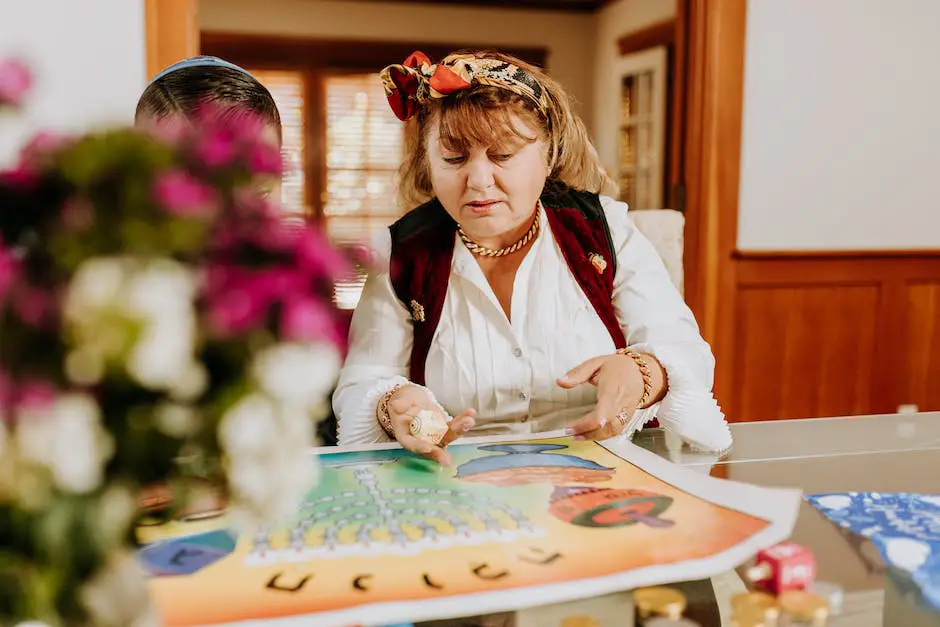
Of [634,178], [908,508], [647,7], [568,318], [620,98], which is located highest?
[647,7]

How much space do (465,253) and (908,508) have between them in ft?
2.32

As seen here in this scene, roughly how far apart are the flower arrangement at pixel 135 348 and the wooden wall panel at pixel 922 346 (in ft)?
10.9

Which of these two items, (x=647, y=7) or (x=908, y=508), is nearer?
(x=908, y=508)

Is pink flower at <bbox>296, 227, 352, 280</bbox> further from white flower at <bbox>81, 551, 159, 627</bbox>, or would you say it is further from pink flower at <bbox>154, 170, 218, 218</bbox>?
white flower at <bbox>81, 551, 159, 627</bbox>

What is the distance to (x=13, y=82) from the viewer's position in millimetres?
317

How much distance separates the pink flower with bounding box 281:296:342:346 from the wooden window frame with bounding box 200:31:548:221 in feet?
19.1

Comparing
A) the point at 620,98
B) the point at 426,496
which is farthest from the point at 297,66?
the point at 426,496

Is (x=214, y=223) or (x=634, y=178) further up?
(x=634, y=178)

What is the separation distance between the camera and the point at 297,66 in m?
6.13

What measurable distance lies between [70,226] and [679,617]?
1.50ft

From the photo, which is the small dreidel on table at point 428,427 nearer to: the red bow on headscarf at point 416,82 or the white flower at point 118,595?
the red bow on headscarf at point 416,82

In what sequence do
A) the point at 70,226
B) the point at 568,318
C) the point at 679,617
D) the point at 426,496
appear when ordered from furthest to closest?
1. the point at 568,318
2. the point at 426,496
3. the point at 679,617
4. the point at 70,226

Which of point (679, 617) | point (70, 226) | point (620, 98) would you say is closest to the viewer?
point (70, 226)

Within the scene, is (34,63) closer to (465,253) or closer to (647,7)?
(465,253)
